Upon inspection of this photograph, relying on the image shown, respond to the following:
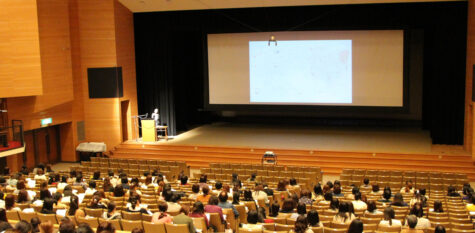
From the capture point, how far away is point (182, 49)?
21.8 metres

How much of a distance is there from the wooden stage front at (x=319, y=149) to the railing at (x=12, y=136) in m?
3.78

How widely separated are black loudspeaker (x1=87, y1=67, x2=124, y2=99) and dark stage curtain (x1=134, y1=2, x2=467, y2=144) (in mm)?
1804

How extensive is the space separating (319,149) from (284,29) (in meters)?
4.68

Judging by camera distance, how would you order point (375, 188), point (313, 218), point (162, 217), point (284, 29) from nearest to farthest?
point (313, 218) → point (162, 217) → point (375, 188) → point (284, 29)

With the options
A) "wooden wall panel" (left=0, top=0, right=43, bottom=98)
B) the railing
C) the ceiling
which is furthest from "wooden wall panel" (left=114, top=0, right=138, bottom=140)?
the railing

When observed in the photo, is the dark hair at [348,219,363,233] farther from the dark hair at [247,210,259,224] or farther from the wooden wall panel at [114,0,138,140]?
the wooden wall panel at [114,0,138,140]

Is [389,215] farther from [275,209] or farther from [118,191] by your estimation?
[118,191]

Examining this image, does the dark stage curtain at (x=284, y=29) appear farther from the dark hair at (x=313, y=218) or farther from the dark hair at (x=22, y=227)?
the dark hair at (x=22, y=227)

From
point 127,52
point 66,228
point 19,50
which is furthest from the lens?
point 127,52

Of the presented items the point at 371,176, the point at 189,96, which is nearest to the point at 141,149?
the point at 189,96

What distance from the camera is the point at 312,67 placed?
18984 millimetres

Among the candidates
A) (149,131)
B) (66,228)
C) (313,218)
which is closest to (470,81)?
(149,131)

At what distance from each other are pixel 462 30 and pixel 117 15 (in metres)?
12.3

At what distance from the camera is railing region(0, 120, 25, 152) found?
50.8 ft
